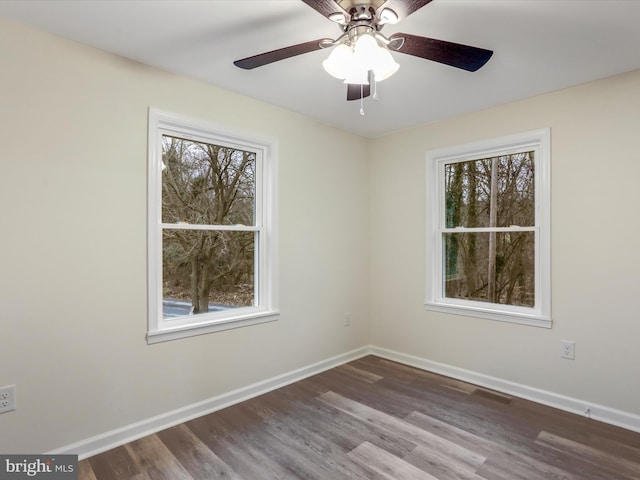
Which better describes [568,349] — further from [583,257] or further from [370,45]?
[370,45]

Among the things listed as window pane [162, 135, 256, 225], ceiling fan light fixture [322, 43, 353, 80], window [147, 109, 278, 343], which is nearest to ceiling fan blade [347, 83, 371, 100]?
ceiling fan light fixture [322, 43, 353, 80]

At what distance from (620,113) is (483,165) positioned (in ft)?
3.28

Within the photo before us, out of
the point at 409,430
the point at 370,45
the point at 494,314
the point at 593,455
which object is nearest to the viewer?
the point at 370,45

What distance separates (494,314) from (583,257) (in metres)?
0.80

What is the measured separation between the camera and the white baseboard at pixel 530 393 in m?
2.42

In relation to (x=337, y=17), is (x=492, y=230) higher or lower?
lower

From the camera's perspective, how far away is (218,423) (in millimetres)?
2455

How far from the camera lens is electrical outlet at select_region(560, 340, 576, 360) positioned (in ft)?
8.60

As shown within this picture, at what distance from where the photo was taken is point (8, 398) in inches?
72.7

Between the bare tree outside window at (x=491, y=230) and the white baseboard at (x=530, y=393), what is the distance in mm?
662

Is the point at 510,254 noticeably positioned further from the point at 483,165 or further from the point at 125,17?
the point at 125,17

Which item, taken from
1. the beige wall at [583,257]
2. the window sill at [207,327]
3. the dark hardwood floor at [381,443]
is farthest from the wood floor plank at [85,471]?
the beige wall at [583,257]

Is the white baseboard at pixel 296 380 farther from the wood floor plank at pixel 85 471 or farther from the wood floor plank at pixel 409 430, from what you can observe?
the wood floor plank at pixel 409 430

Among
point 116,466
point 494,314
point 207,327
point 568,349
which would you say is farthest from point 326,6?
point 568,349
